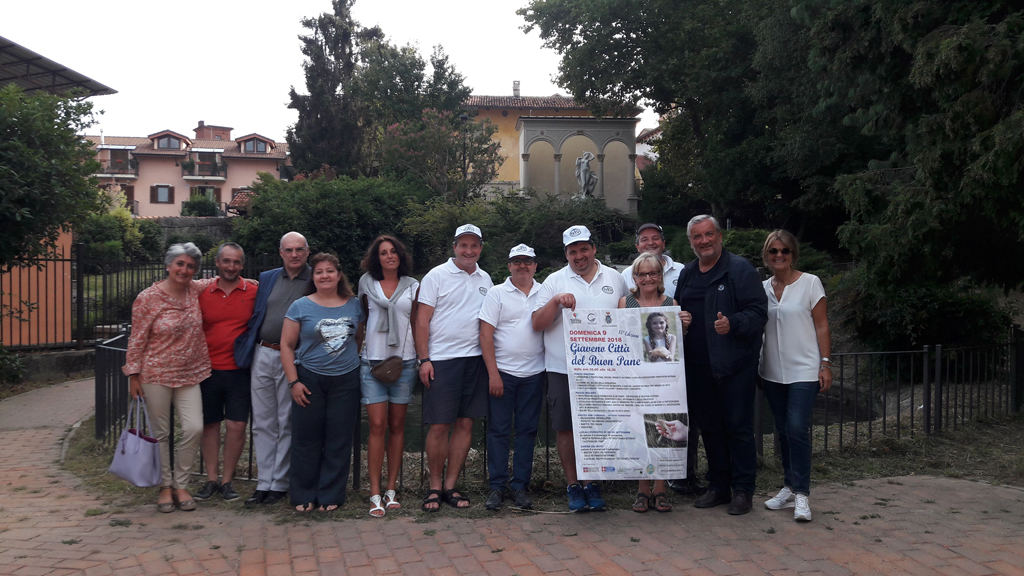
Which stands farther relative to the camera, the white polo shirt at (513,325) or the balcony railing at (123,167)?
the balcony railing at (123,167)

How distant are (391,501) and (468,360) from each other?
1.08 meters

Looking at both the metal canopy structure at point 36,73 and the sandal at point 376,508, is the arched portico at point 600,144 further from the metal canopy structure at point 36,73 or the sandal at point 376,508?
the sandal at point 376,508

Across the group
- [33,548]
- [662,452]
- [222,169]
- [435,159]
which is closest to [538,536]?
[662,452]

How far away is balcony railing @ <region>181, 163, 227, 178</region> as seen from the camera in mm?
57581

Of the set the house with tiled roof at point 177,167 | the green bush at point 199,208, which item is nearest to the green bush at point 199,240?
the green bush at point 199,208

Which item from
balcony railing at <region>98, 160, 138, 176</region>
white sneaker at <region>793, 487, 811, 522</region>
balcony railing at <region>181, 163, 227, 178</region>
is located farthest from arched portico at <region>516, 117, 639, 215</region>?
Result: balcony railing at <region>98, 160, 138, 176</region>

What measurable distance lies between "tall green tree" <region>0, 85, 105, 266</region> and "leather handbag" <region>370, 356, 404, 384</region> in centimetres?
721

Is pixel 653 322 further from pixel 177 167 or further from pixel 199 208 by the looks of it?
pixel 177 167

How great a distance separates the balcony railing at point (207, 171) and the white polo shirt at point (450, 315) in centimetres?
Answer: 5787

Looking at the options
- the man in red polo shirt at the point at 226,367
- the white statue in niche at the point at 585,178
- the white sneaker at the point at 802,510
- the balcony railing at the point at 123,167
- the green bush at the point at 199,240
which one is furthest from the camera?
the balcony railing at the point at 123,167

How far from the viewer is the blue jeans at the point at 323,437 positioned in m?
5.02

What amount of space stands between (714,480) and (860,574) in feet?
4.17

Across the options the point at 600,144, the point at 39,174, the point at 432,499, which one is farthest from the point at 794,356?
the point at 600,144

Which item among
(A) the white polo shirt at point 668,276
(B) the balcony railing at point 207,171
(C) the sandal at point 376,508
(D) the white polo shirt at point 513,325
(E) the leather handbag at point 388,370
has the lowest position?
(C) the sandal at point 376,508
